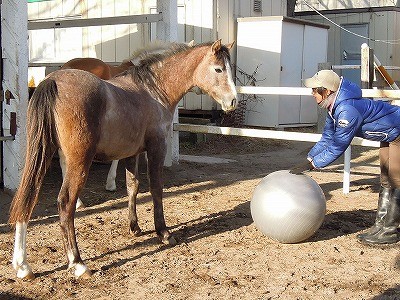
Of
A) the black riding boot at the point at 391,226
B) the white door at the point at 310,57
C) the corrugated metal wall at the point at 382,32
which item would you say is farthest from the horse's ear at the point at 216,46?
the corrugated metal wall at the point at 382,32

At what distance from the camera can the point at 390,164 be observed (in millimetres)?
5324

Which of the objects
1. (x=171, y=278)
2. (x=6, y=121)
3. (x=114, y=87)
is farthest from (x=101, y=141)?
(x=6, y=121)

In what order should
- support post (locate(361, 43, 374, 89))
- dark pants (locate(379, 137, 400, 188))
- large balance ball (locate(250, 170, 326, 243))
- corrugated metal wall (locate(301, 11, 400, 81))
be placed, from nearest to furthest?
large balance ball (locate(250, 170, 326, 243))
dark pants (locate(379, 137, 400, 188))
support post (locate(361, 43, 374, 89))
corrugated metal wall (locate(301, 11, 400, 81))

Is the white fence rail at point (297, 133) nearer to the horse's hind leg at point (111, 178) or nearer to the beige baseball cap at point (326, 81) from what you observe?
the horse's hind leg at point (111, 178)

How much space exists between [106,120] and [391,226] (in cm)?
283

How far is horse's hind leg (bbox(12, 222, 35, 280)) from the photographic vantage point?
14.5ft

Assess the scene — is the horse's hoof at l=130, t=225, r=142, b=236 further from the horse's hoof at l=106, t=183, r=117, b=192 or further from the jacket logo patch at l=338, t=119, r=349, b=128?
the jacket logo patch at l=338, t=119, r=349, b=128

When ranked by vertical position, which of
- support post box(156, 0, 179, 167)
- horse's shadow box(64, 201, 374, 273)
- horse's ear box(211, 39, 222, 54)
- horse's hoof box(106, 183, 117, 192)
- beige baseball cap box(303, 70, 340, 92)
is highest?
support post box(156, 0, 179, 167)

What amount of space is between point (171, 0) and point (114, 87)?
4337 millimetres

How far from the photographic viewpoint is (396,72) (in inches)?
655

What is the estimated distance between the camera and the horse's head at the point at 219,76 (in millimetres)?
5750

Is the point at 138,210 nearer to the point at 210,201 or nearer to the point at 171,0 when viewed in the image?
the point at 210,201

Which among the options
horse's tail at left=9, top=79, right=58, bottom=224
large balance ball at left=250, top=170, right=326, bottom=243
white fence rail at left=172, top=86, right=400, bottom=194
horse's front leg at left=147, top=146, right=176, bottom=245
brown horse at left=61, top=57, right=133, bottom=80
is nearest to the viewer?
horse's tail at left=9, top=79, right=58, bottom=224

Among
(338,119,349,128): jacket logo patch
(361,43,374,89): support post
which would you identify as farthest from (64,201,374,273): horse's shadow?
(361,43,374,89): support post
